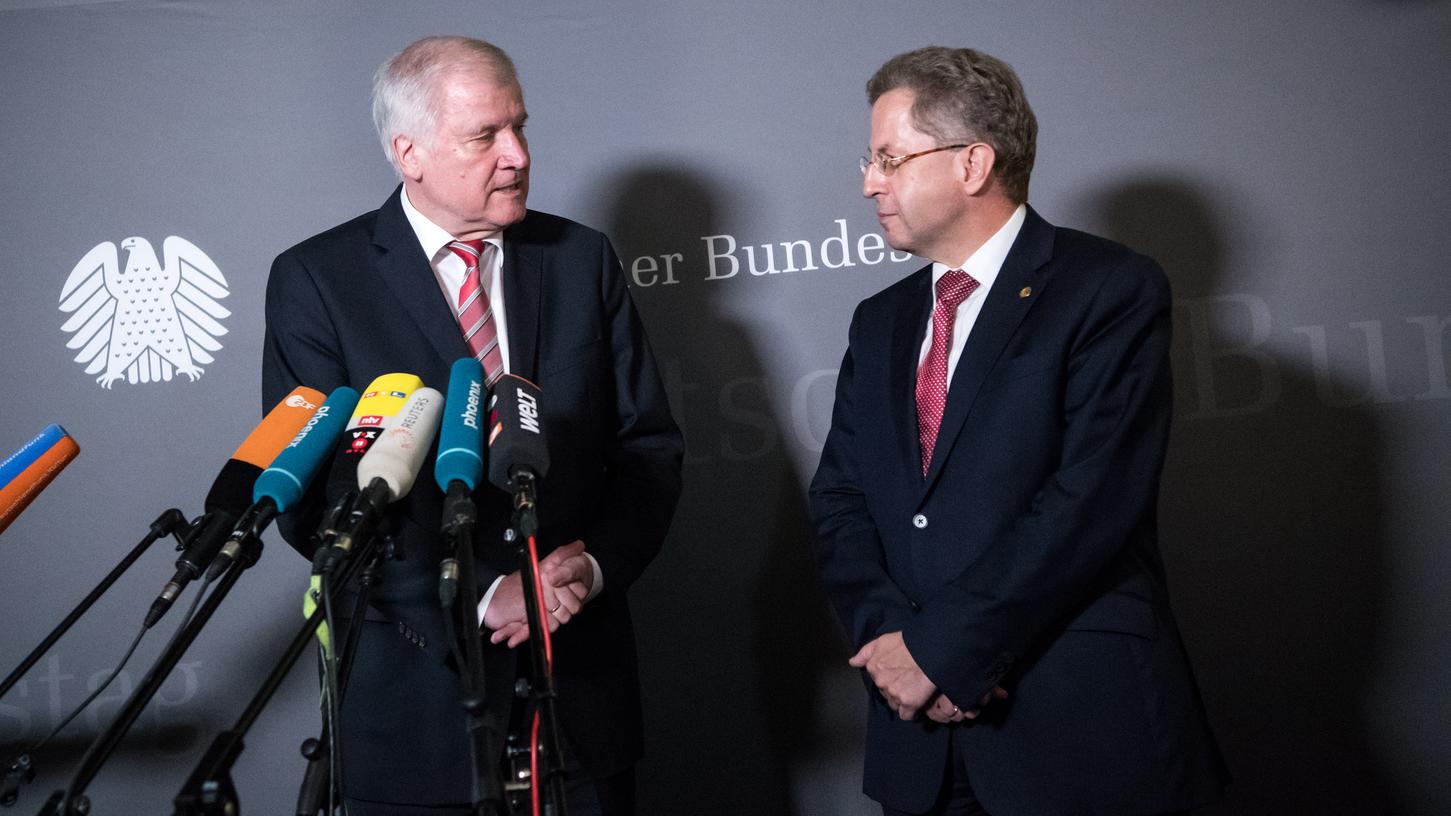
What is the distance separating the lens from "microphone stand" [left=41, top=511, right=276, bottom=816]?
1.01 meters

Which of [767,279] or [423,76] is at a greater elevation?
[423,76]

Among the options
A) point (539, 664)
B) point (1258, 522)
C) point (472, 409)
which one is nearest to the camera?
point (539, 664)

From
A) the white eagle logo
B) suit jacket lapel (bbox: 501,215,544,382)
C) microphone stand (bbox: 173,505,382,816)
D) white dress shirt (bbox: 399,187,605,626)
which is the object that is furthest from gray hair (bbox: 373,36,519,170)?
the white eagle logo

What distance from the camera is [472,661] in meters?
1.08

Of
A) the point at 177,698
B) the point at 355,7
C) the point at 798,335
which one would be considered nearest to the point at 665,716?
the point at 798,335

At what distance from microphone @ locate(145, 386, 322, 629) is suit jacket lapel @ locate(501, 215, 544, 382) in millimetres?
518

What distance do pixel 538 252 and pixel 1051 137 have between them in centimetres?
150

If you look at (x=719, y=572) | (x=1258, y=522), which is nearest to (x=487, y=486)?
(x=719, y=572)

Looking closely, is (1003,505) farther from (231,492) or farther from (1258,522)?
(1258,522)

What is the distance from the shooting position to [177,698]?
10.0 ft

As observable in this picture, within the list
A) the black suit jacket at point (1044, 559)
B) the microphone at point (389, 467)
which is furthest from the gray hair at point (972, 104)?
the microphone at point (389, 467)

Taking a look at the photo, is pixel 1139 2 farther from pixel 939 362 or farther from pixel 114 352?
pixel 114 352

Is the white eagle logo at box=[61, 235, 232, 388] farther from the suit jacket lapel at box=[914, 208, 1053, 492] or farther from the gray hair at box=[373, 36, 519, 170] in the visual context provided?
the suit jacket lapel at box=[914, 208, 1053, 492]

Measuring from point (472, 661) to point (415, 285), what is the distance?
108 centimetres
